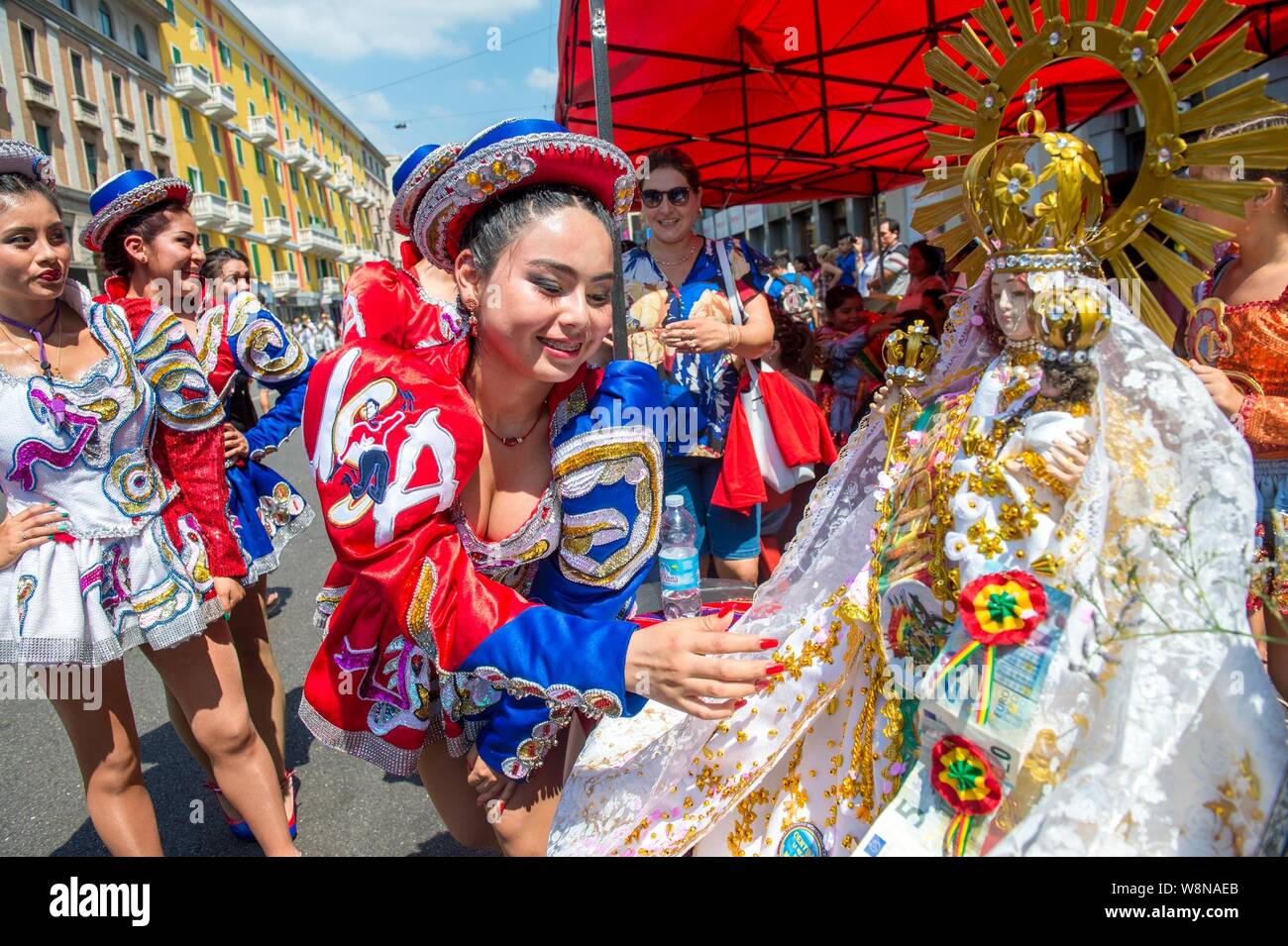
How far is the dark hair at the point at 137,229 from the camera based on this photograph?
9.62 feet

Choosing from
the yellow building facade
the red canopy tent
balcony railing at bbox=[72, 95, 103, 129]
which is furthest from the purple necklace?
the yellow building facade

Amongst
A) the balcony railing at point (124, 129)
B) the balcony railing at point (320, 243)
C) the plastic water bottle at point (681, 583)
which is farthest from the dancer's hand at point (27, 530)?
the balcony railing at point (320, 243)

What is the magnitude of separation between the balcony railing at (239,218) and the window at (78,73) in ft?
26.7

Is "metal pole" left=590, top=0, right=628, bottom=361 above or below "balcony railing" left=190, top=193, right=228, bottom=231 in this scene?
below

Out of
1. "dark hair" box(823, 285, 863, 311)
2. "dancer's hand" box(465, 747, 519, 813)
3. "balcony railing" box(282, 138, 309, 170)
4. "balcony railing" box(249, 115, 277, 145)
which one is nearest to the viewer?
"dancer's hand" box(465, 747, 519, 813)

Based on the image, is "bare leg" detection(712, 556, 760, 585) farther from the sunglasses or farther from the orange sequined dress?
the orange sequined dress

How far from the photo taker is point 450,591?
4.91 feet

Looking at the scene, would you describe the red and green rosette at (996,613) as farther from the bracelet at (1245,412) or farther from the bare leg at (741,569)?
the bare leg at (741,569)

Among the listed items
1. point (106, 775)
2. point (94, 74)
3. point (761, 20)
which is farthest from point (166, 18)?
point (106, 775)

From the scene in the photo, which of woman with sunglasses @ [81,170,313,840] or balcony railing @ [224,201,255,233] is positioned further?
balcony railing @ [224,201,255,233]

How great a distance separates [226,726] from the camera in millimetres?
2334

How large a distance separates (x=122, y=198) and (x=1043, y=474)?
3.10 metres

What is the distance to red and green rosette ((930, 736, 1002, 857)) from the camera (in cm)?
139

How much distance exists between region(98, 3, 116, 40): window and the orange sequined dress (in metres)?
33.0
